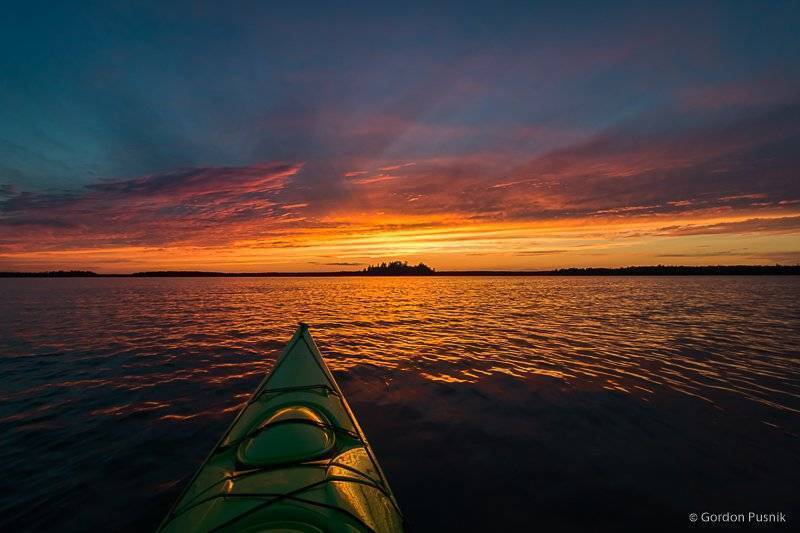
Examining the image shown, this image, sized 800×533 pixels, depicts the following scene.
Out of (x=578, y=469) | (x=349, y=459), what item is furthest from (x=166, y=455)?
(x=578, y=469)

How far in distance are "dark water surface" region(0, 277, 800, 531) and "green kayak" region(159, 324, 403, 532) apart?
1.33 meters

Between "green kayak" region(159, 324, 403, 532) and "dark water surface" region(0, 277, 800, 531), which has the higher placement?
"green kayak" region(159, 324, 403, 532)

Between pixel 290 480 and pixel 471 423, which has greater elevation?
pixel 290 480

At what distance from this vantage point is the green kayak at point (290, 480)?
12.9 ft

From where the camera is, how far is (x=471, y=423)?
8.45 metres

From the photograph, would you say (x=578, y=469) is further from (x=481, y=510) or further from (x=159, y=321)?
(x=159, y=321)

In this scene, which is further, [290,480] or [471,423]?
[471,423]

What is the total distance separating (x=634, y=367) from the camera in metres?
12.5

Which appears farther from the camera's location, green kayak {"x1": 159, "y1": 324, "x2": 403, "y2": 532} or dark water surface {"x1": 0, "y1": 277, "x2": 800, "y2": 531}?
dark water surface {"x1": 0, "y1": 277, "x2": 800, "y2": 531}

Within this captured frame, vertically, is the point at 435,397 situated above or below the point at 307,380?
below

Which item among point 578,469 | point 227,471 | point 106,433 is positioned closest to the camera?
point 227,471

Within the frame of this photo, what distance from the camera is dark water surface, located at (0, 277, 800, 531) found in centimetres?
560

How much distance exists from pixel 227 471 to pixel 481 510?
3937 mm

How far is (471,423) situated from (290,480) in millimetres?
5177
